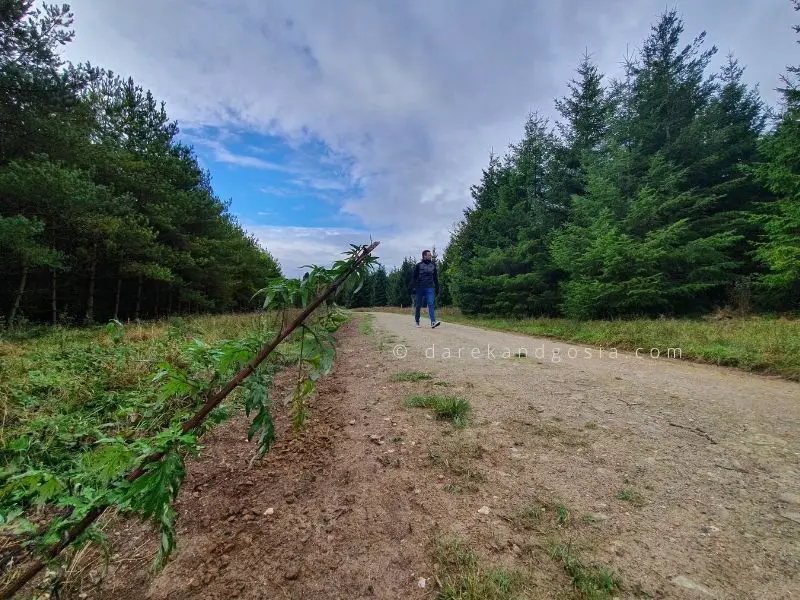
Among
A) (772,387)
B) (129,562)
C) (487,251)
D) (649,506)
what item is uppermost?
(487,251)

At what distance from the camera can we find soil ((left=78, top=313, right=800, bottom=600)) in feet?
4.42

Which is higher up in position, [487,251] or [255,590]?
A: [487,251]

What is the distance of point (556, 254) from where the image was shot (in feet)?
42.3

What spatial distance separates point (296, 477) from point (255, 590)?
2.55ft

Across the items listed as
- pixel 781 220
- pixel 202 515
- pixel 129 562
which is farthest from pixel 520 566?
pixel 781 220

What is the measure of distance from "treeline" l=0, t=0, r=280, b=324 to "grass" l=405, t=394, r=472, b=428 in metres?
8.01

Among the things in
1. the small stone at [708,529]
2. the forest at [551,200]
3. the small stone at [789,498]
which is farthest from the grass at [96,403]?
the forest at [551,200]

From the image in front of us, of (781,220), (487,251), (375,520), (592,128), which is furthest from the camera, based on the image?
(487,251)

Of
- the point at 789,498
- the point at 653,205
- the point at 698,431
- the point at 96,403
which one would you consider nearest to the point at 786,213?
the point at 653,205

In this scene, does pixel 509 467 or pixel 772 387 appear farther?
pixel 772 387

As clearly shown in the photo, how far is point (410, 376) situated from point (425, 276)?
19.7 feet

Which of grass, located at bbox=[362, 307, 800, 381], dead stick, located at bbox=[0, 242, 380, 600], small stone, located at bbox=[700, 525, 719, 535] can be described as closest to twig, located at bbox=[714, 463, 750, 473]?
small stone, located at bbox=[700, 525, 719, 535]

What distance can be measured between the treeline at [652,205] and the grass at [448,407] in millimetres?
9559

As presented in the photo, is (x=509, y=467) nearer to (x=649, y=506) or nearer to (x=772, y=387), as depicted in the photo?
(x=649, y=506)
